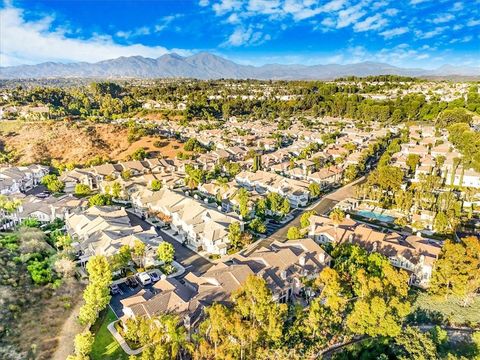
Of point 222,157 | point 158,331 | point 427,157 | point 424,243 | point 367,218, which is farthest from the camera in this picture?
point 222,157

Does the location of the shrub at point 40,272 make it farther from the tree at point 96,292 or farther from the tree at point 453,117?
the tree at point 453,117

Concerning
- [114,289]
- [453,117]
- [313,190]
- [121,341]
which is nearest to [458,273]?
[313,190]

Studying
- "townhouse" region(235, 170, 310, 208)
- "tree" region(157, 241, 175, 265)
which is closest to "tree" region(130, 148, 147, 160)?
"townhouse" region(235, 170, 310, 208)

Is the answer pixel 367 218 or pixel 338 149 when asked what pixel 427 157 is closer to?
pixel 338 149

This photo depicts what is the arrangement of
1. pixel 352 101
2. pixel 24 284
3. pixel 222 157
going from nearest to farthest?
pixel 24 284 < pixel 222 157 < pixel 352 101

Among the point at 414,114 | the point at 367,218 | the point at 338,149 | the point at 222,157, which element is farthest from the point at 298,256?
the point at 414,114

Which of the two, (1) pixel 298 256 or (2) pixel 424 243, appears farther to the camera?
(2) pixel 424 243

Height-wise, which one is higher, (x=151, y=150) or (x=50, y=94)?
(x=50, y=94)
